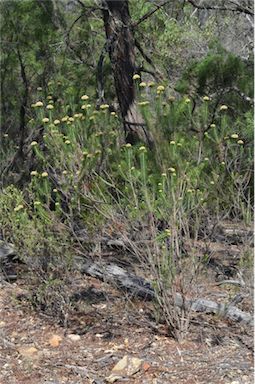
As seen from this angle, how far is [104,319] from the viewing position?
4344 mm

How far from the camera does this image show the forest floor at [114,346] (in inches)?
144

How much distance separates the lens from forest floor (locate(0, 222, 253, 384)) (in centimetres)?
366

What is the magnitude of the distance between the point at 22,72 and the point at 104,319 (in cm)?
314

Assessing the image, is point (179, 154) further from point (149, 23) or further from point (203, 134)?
point (149, 23)

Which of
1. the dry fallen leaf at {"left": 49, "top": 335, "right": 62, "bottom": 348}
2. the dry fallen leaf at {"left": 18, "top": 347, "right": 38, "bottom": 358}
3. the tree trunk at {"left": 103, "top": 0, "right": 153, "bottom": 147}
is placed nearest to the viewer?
the dry fallen leaf at {"left": 18, "top": 347, "right": 38, "bottom": 358}

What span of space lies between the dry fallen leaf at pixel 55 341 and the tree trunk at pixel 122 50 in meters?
2.28

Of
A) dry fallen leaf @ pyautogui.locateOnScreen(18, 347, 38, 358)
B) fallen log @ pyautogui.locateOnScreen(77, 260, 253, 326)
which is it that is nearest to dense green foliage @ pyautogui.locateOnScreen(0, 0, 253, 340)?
fallen log @ pyautogui.locateOnScreen(77, 260, 253, 326)

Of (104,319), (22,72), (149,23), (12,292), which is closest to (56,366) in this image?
(104,319)

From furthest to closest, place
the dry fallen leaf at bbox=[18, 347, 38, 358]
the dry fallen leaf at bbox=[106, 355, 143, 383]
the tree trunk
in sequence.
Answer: the tree trunk
the dry fallen leaf at bbox=[18, 347, 38, 358]
the dry fallen leaf at bbox=[106, 355, 143, 383]

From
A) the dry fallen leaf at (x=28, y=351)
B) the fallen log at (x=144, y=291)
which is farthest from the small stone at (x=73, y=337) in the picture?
the fallen log at (x=144, y=291)

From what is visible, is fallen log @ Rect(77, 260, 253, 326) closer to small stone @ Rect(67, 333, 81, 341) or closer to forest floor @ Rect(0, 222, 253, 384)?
forest floor @ Rect(0, 222, 253, 384)

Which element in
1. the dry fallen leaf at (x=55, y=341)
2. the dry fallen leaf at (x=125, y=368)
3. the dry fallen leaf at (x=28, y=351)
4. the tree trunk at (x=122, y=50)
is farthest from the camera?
the tree trunk at (x=122, y=50)

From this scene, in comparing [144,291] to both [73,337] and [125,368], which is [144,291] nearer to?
[73,337]

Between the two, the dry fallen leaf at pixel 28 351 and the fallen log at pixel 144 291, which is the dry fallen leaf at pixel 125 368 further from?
the dry fallen leaf at pixel 28 351
